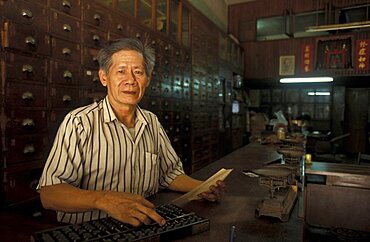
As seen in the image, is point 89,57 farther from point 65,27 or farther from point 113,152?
point 113,152

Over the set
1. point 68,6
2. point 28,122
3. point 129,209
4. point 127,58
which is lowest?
point 129,209

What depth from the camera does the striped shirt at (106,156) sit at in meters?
1.13

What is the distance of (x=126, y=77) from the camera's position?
1280 mm

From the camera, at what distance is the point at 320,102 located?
8.84m

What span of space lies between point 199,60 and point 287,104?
16.6ft

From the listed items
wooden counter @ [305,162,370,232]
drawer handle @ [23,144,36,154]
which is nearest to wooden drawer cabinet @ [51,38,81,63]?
drawer handle @ [23,144,36,154]

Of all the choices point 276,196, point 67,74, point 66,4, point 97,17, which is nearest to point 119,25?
point 97,17

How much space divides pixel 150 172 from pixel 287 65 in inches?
288

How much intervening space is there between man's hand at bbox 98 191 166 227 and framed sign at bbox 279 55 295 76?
7.68 meters

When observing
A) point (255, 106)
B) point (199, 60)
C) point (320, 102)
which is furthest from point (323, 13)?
point (199, 60)

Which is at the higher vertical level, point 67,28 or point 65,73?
point 67,28

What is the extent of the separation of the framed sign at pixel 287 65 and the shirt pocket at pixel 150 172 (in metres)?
7.22

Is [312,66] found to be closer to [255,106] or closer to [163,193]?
[255,106]

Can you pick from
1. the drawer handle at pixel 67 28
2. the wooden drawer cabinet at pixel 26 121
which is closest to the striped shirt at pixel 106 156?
the wooden drawer cabinet at pixel 26 121
